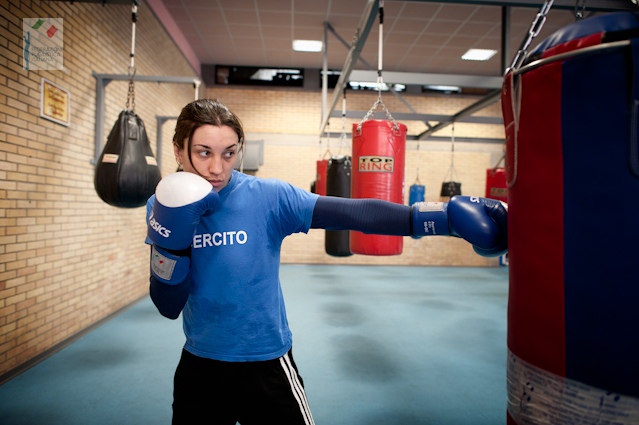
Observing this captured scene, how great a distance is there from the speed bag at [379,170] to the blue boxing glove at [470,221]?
5.73 ft

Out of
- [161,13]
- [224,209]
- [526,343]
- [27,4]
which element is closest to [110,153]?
[27,4]

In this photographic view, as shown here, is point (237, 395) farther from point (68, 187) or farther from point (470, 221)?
point (68, 187)

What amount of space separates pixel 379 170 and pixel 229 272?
6.34ft

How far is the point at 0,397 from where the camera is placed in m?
2.27

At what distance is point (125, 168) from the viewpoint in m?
2.62

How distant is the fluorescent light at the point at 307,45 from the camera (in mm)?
6438

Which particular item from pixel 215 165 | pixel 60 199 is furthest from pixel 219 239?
pixel 60 199

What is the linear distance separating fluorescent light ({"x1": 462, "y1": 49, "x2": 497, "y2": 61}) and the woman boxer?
6831mm

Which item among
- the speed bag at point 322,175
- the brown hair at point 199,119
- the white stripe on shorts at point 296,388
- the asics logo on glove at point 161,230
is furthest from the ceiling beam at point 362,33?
the white stripe on shorts at point 296,388

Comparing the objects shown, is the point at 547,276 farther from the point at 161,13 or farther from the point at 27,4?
the point at 161,13

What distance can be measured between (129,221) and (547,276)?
470 cm

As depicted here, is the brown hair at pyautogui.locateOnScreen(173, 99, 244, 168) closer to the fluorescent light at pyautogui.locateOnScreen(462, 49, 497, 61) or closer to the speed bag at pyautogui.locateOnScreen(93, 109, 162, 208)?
the speed bag at pyautogui.locateOnScreen(93, 109, 162, 208)

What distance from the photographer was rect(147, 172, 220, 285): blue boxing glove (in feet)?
3.22

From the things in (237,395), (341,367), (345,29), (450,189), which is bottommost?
(341,367)
